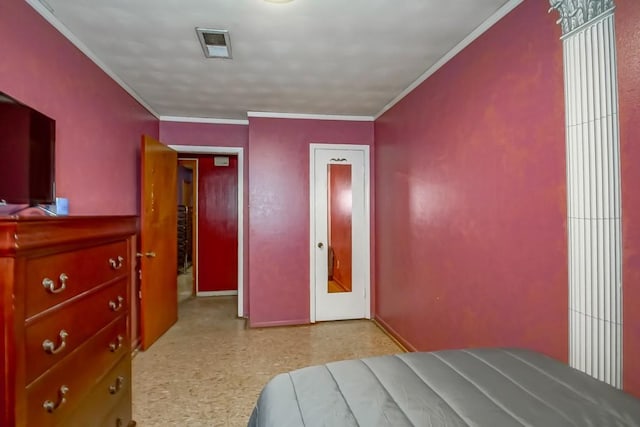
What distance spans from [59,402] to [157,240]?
2.21 metres

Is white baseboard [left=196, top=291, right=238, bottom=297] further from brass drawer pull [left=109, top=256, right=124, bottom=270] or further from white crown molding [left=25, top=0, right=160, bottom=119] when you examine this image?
brass drawer pull [left=109, top=256, right=124, bottom=270]

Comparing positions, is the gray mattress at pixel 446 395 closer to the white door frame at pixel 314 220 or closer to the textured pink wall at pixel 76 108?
the textured pink wall at pixel 76 108

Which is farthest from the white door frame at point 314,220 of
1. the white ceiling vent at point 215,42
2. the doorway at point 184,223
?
the doorway at point 184,223

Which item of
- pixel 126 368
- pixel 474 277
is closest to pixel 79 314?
pixel 126 368

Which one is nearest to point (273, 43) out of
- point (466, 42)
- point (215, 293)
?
point (466, 42)

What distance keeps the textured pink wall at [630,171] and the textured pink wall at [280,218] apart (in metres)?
2.76

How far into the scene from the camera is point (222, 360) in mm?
2730

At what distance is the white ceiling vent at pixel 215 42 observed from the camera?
6.37 ft

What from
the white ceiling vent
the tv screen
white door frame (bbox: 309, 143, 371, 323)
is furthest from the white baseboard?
the white ceiling vent

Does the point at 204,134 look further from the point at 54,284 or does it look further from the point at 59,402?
the point at 59,402

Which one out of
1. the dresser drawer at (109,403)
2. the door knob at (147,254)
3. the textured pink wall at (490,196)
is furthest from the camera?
the door knob at (147,254)

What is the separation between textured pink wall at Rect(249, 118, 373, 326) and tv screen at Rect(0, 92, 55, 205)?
199cm

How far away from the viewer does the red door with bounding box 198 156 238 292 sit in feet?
16.3

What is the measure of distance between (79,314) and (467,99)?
245 centimetres
